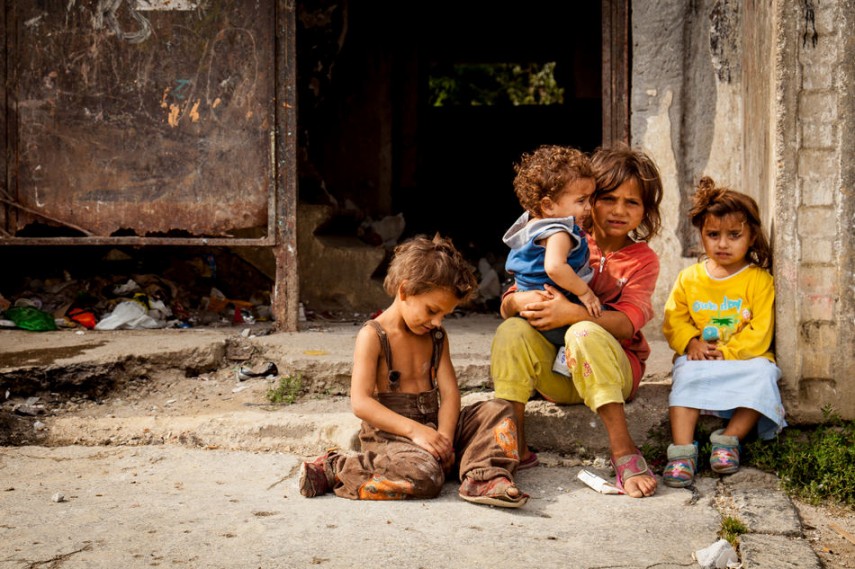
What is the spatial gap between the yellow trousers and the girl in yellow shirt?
258mm

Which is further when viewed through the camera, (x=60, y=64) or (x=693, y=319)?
(x=60, y=64)

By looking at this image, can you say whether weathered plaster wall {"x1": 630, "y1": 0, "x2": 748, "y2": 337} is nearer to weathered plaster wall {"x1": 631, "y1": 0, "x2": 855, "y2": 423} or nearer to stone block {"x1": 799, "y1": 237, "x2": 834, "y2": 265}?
weathered plaster wall {"x1": 631, "y1": 0, "x2": 855, "y2": 423}

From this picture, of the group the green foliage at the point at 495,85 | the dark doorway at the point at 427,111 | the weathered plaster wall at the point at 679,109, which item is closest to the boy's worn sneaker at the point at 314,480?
the weathered plaster wall at the point at 679,109

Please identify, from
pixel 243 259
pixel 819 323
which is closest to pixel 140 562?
pixel 819 323

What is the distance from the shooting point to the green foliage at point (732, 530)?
2.63 m

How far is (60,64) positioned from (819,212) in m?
3.96

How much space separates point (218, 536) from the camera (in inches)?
103

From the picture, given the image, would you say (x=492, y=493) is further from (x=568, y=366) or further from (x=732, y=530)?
(x=732, y=530)

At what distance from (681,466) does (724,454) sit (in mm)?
172

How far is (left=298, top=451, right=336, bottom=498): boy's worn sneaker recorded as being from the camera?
9.80 feet

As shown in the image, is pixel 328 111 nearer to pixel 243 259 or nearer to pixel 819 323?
pixel 243 259

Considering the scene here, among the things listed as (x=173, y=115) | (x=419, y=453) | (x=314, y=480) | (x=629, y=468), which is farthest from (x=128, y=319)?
(x=629, y=468)

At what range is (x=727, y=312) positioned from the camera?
338 centimetres

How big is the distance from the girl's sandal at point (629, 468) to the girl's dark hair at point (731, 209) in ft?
3.01
